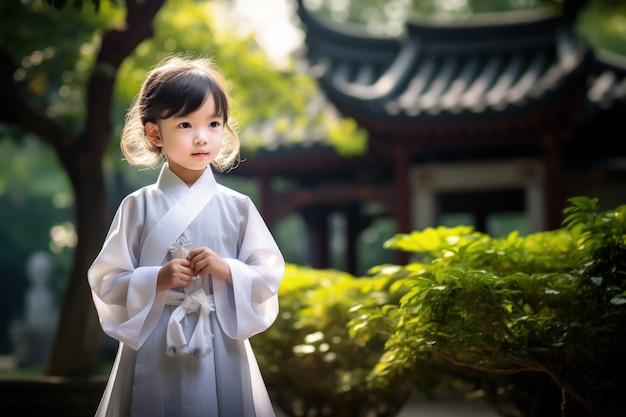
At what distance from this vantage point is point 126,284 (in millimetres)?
2918

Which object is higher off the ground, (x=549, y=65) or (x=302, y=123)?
(x=549, y=65)

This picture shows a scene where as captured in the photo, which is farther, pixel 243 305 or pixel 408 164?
pixel 408 164

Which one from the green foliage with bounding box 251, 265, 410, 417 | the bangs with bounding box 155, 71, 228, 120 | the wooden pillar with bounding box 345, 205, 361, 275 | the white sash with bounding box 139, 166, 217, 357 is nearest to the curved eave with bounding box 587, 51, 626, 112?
the wooden pillar with bounding box 345, 205, 361, 275

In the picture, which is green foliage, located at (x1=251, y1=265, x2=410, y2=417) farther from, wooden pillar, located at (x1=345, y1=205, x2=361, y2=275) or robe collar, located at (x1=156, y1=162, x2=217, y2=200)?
wooden pillar, located at (x1=345, y1=205, x2=361, y2=275)

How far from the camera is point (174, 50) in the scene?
8672 mm

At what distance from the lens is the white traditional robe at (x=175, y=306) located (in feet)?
9.45

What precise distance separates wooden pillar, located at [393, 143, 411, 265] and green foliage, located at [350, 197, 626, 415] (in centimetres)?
583

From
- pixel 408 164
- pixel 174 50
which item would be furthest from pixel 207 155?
pixel 408 164

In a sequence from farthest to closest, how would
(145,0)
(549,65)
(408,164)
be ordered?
(549,65), (408,164), (145,0)

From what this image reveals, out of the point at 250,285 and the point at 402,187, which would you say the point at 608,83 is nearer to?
the point at 402,187

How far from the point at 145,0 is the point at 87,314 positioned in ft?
7.76

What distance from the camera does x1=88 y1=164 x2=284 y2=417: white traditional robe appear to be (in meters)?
2.88

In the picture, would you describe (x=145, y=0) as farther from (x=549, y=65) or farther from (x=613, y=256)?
(x=549, y=65)

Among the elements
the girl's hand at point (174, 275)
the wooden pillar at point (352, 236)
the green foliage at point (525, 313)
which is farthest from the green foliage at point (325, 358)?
the wooden pillar at point (352, 236)
